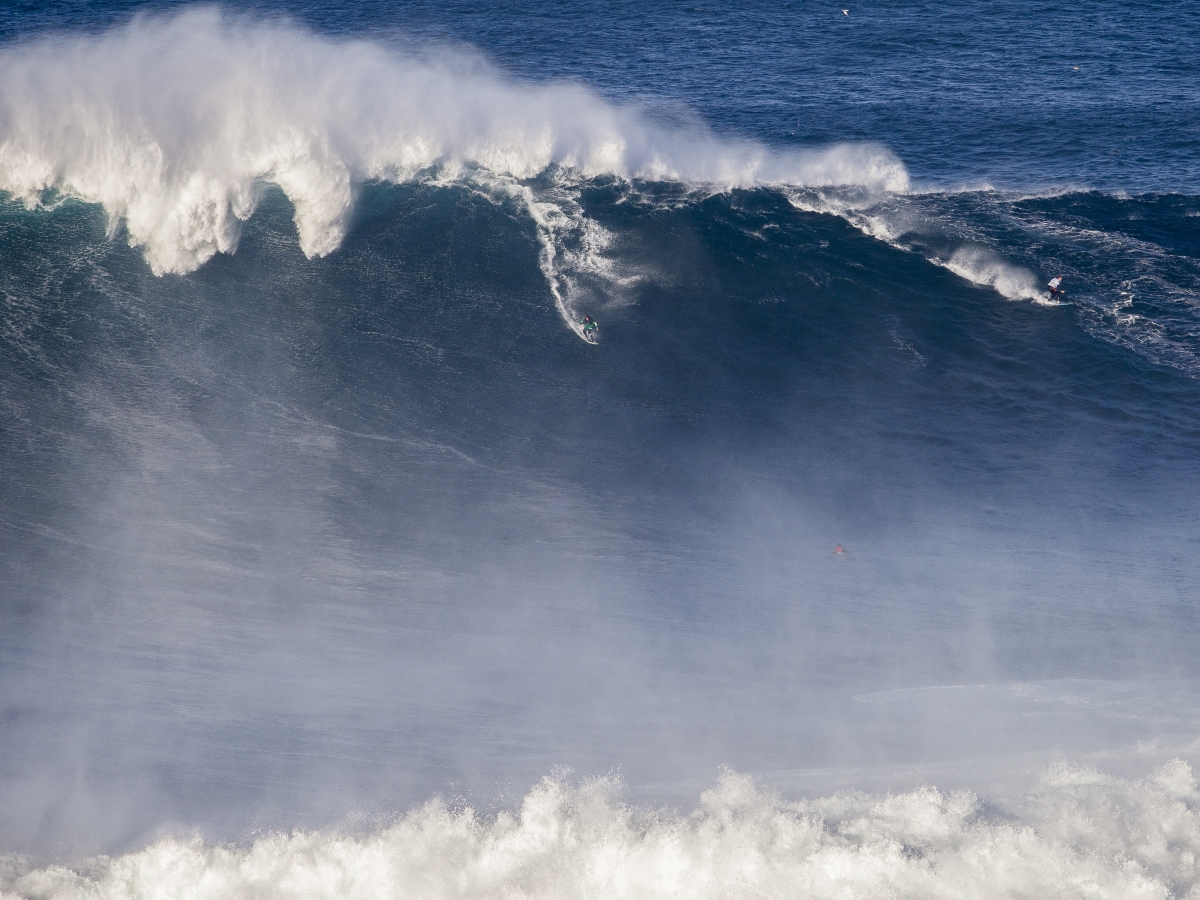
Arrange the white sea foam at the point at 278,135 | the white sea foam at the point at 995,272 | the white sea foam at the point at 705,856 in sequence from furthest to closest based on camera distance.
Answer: the white sea foam at the point at 278,135 → the white sea foam at the point at 995,272 → the white sea foam at the point at 705,856

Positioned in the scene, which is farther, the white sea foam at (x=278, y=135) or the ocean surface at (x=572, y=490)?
the white sea foam at (x=278, y=135)

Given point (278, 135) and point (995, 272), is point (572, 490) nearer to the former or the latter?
point (995, 272)

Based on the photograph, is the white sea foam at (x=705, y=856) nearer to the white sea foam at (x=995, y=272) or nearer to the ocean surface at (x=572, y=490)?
the ocean surface at (x=572, y=490)

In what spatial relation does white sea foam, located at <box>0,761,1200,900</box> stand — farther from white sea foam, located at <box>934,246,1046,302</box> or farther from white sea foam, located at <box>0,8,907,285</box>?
white sea foam, located at <box>0,8,907,285</box>

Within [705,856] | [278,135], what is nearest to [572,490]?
[705,856]

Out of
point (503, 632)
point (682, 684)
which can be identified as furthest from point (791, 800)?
point (503, 632)

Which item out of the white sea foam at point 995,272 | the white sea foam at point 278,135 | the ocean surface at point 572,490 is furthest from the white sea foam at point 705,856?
the white sea foam at point 278,135
